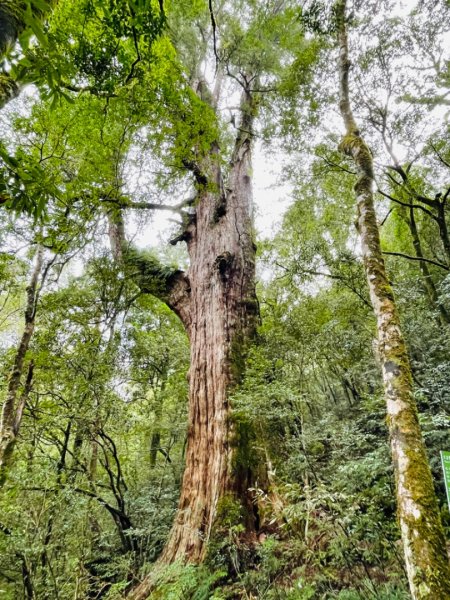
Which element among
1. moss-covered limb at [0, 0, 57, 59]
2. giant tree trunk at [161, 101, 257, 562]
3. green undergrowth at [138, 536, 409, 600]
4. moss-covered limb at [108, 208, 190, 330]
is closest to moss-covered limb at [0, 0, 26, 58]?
moss-covered limb at [0, 0, 57, 59]

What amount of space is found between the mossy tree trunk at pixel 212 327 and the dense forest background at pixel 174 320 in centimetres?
9

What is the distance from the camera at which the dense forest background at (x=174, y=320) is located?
10.2ft

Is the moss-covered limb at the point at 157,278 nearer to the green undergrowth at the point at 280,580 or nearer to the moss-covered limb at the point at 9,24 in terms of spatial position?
the green undergrowth at the point at 280,580

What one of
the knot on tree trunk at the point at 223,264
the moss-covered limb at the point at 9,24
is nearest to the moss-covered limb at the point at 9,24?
the moss-covered limb at the point at 9,24

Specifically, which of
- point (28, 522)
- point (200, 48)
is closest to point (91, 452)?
point (28, 522)

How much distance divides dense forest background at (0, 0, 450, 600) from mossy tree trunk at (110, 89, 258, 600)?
3.4 inches

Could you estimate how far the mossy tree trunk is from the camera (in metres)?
4.24

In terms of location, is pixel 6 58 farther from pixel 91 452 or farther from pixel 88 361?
pixel 91 452

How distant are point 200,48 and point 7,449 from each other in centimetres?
1025

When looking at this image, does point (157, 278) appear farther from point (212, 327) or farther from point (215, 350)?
point (215, 350)

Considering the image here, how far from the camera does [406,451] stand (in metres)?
2.40

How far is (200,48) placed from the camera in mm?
8836

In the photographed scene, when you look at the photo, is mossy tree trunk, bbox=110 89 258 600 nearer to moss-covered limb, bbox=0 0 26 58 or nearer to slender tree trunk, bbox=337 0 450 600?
slender tree trunk, bbox=337 0 450 600

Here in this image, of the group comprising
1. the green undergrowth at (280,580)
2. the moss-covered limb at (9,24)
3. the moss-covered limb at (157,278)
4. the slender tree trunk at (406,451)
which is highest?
the moss-covered limb at (157,278)
